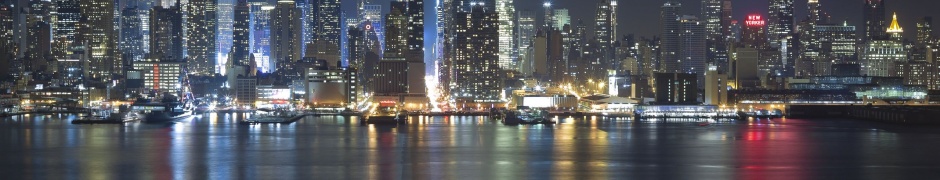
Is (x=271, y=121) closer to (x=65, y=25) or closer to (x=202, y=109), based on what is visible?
(x=202, y=109)

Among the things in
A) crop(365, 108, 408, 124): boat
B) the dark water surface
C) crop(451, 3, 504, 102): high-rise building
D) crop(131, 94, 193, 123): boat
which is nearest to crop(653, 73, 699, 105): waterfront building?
crop(451, 3, 504, 102): high-rise building

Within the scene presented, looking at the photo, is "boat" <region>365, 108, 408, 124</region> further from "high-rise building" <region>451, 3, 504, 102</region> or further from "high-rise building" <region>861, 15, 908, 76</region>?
"high-rise building" <region>861, 15, 908, 76</region>

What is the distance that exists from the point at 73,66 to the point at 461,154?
3794 inches

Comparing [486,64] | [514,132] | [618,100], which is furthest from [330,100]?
[514,132]

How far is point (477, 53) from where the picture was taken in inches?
4835

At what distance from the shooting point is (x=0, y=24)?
12788cm

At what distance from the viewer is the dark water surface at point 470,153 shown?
117 feet

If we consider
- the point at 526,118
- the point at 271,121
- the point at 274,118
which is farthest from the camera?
the point at 274,118

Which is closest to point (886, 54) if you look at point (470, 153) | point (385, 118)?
point (385, 118)

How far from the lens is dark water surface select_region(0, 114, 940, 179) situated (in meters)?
35.8

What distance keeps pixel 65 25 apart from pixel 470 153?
10301 centimetres

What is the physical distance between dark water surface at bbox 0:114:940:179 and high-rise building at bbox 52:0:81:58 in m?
75.2

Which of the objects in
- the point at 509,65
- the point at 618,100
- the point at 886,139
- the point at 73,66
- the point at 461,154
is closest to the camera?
the point at 461,154

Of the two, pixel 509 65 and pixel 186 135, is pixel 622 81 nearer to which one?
pixel 509 65
